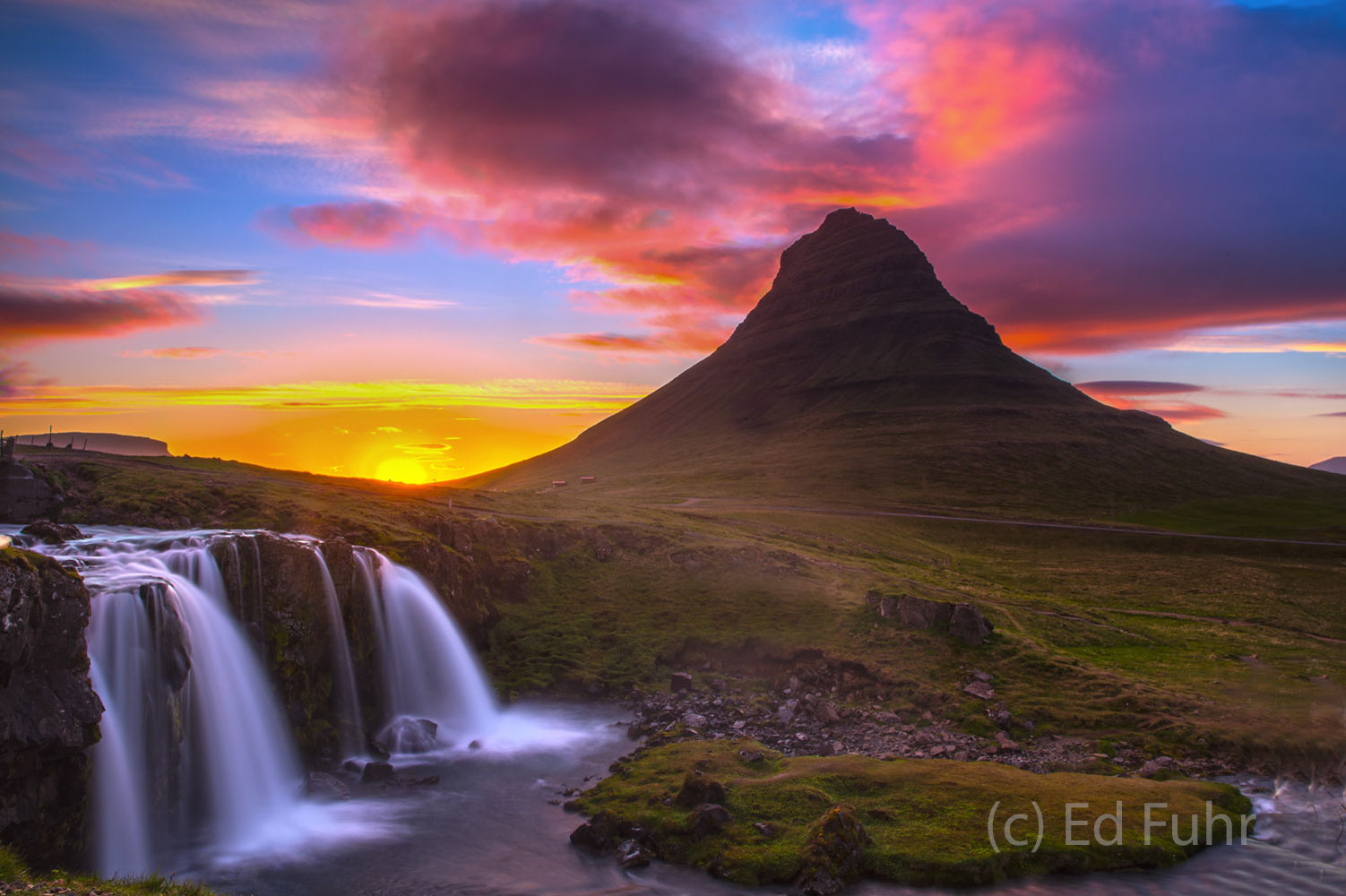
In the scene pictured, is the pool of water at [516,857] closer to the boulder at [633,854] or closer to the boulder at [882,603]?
the boulder at [633,854]

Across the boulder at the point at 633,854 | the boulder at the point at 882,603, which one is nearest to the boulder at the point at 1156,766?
the boulder at the point at 882,603

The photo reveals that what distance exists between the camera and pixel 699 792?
1077 inches

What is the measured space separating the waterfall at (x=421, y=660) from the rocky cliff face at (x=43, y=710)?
15.3 m

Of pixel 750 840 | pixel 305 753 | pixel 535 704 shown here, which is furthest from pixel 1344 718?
pixel 305 753

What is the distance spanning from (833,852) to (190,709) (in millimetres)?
24506

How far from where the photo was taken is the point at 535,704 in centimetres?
4369

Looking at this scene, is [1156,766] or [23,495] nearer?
[1156,766]

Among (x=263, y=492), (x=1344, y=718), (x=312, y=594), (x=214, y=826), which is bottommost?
(x=214, y=826)

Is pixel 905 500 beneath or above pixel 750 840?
above

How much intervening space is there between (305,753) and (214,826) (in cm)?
554

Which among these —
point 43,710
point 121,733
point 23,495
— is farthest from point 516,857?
point 23,495

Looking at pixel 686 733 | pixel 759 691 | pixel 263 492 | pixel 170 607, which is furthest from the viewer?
pixel 263 492

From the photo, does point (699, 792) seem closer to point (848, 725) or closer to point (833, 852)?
point (833, 852)

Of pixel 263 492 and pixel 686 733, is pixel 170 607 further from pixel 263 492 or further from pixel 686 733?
pixel 263 492
